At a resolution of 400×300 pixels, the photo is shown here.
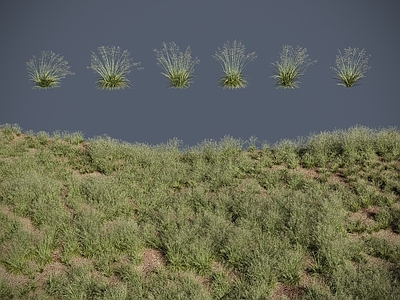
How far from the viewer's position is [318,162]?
37.7 feet

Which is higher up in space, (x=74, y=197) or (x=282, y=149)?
(x=282, y=149)

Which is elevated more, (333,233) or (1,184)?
(1,184)

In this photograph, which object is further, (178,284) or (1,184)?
(1,184)

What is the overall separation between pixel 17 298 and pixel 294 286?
4248mm

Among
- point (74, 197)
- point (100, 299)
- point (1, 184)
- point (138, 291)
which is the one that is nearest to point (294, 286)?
point (138, 291)

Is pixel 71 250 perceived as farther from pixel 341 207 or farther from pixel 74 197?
pixel 341 207

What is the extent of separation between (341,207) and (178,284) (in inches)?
144

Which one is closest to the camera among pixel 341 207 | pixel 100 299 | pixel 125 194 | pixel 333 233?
pixel 100 299

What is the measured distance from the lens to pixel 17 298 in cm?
765

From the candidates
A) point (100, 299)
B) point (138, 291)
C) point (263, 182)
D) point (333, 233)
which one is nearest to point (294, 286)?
point (333, 233)

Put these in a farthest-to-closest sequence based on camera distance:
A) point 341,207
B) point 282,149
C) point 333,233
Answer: point 282,149
point 341,207
point 333,233

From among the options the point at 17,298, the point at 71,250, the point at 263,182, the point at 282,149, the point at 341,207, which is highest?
the point at 282,149

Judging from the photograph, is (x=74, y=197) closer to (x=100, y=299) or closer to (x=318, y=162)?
(x=100, y=299)

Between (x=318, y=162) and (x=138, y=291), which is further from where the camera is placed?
(x=318, y=162)
